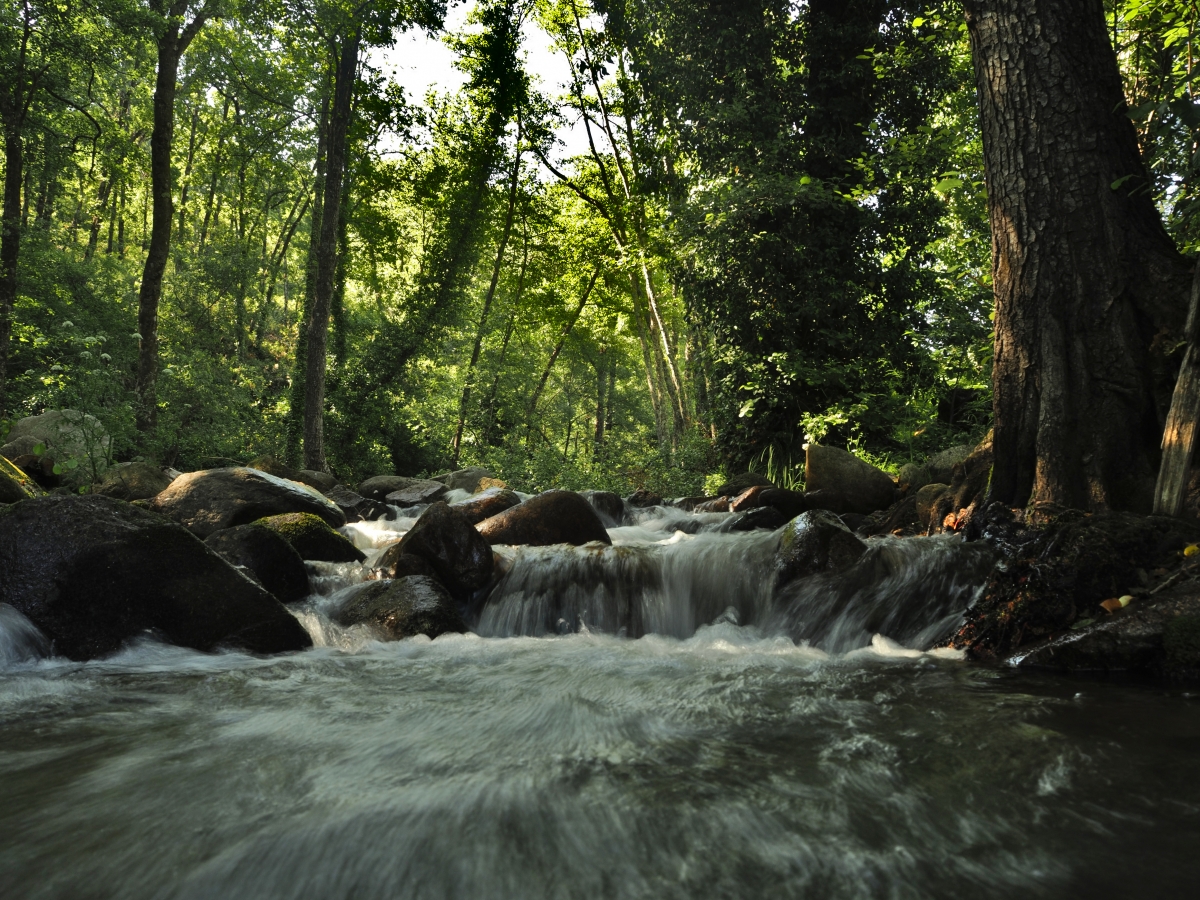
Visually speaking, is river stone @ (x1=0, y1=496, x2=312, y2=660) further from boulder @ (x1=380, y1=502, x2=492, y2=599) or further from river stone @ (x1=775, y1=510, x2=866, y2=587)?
river stone @ (x1=775, y1=510, x2=866, y2=587)

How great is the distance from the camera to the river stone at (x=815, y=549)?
5238 mm

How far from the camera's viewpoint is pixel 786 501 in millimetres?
9367

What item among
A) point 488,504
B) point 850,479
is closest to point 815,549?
point 850,479

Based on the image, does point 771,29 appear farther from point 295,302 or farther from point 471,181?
point 295,302

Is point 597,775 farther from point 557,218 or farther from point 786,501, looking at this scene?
point 557,218

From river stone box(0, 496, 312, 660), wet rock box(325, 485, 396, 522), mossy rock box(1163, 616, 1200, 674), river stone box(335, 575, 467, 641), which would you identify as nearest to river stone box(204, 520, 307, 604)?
river stone box(335, 575, 467, 641)

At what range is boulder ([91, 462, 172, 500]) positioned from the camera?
911 cm

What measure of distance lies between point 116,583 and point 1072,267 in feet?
21.5

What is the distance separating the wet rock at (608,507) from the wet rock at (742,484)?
1706mm

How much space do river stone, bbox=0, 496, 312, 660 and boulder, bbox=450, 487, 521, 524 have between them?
4.56m

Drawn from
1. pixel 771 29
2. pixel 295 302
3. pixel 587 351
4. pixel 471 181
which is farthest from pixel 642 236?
pixel 295 302

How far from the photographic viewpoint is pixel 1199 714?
2.64 metres

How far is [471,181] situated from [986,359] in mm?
17882

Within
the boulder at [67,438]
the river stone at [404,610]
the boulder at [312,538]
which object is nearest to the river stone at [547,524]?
A: the boulder at [312,538]
